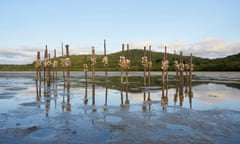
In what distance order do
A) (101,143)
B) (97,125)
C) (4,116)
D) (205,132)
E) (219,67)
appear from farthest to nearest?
(219,67)
(4,116)
(97,125)
(205,132)
(101,143)

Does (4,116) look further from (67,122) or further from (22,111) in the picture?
(67,122)

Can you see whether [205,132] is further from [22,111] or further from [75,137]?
[22,111]

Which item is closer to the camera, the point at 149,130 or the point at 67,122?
the point at 149,130

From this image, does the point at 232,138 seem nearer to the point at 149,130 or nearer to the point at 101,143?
the point at 149,130

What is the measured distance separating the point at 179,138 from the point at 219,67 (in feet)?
441

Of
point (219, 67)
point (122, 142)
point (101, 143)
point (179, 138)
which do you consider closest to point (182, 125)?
point (179, 138)

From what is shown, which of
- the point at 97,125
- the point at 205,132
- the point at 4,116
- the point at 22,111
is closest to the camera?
the point at 205,132

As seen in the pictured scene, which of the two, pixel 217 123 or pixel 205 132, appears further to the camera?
pixel 217 123

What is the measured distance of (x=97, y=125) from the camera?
45.1ft

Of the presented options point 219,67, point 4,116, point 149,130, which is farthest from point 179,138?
point 219,67

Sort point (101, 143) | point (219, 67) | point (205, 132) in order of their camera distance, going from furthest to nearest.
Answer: point (219, 67), point (205, 132), point (101, 143)

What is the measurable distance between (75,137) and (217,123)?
940cm

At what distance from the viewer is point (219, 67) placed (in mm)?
132875

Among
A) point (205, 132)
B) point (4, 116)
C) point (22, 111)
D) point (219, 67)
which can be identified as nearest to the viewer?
point (205, 132)
